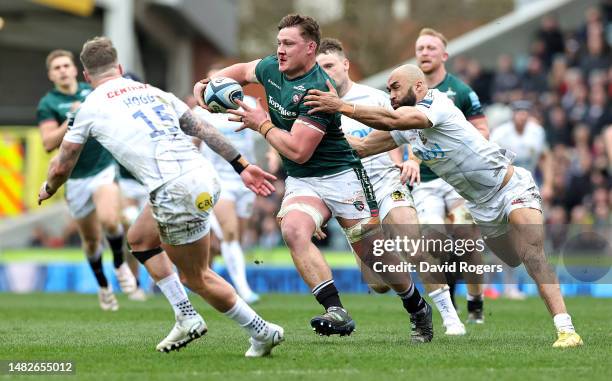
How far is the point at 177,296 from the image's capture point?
819cm

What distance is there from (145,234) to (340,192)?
1.52 metres

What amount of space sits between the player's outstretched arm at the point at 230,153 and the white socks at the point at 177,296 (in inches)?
40.8

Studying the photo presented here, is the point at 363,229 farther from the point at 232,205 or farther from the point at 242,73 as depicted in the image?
the point at 232,205

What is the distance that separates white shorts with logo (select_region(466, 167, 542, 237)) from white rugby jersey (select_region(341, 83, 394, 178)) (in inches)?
47.3

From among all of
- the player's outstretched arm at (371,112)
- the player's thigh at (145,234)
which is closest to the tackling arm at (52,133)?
the player's thigh at (145,234)

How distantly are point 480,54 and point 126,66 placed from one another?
8.39 meters

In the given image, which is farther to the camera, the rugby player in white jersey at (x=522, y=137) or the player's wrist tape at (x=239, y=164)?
the rugby player in white jersey at (x=522, y=137)

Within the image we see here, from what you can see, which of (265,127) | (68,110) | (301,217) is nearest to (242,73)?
(265,127)

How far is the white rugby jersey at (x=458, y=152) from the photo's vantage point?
9.02 m

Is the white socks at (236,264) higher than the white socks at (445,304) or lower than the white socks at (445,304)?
lower

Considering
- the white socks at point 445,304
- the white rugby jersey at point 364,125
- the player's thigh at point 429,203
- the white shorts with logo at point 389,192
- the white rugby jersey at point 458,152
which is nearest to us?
the white rugby jersey at point 458,152

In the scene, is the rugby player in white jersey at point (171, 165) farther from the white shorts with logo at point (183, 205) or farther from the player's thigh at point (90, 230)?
the player's thigh at point (90, 230)

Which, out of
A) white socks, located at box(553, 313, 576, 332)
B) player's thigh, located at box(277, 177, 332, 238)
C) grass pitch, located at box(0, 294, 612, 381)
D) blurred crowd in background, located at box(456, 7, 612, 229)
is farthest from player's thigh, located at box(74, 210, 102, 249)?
blurred crowd in background, located at box(456, 7, 612, 229)

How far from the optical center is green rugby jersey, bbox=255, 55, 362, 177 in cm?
853
